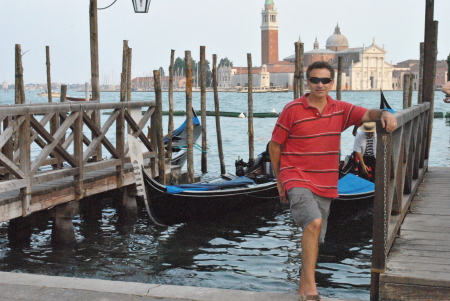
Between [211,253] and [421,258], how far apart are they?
2807 millimetres

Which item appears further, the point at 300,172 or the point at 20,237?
the point at 20,237

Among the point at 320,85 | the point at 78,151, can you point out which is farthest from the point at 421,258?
the point at 78,151

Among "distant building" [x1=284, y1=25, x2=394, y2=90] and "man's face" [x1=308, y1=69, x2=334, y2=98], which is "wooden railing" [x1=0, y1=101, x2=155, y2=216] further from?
"distant building" [x1=284, y1=25, x2=394, y2=90]

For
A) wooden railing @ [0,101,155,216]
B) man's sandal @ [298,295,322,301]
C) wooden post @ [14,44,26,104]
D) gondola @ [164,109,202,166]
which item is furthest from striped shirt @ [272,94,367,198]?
wooden post @ [14,44,26,104]

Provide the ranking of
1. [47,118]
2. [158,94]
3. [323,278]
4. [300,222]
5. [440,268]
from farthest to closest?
[158,94] → [47,118] → [323,278] → [440,268] → [300,222]

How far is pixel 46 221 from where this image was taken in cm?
679

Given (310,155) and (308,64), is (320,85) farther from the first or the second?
(308,64)

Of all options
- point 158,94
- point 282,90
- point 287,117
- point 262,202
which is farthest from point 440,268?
point 282,90

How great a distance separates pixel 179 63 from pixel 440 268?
9719 centimetres

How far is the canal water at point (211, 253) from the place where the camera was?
16.0 ft

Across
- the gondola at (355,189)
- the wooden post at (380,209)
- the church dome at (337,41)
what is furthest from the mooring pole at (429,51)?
the church dome at (337,41)

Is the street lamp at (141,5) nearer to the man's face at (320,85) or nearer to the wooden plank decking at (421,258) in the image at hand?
the wooden plank decking at (421,258)

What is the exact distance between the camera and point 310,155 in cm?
278

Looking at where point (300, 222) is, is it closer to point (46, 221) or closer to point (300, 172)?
point (300, 172)
